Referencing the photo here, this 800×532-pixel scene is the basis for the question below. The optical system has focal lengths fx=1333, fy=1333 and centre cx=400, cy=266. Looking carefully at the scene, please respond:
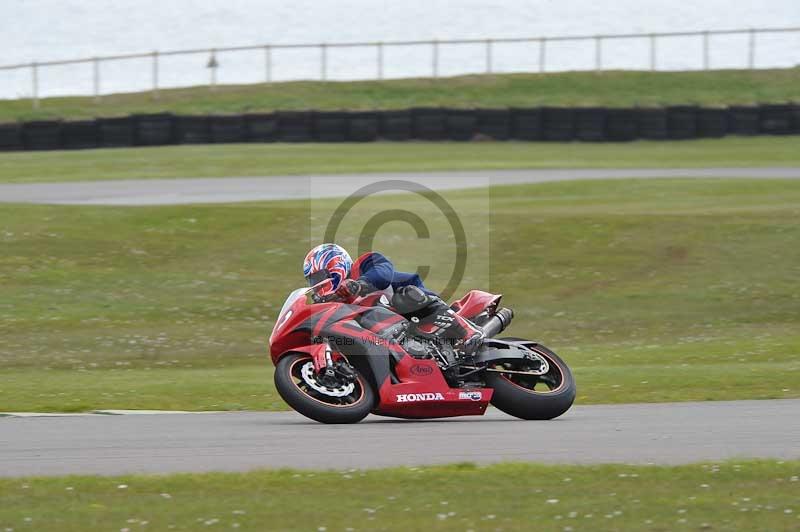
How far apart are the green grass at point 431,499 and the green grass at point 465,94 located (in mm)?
33173

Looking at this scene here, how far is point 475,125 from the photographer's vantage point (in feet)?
127

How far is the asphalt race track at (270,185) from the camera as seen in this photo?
2788 centimetres

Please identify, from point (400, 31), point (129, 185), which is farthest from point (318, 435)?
point (400, 31)

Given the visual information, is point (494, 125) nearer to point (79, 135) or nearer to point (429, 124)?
point (429, 124)

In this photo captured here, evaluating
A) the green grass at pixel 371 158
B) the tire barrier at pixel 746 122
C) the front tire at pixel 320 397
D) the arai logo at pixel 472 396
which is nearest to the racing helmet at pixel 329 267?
the front tire at pixel 320 397

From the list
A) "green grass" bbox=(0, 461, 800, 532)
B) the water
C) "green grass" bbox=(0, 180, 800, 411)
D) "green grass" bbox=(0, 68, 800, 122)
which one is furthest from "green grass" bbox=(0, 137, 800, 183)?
"green grass" bbox=(0, 461, 800, 532)

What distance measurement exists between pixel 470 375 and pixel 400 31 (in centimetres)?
5413

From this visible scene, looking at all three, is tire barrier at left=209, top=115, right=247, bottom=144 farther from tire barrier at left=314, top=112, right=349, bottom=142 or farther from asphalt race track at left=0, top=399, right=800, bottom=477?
asphalt race track at left=0, top=399, right=800, bottom=477

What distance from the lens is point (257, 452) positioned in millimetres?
9172

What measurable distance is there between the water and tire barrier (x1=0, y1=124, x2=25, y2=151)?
13878 millimetres

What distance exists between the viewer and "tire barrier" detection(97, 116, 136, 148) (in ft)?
124

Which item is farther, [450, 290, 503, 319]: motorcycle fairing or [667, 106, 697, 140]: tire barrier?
[667, 106, 697, 140]: tire barrier

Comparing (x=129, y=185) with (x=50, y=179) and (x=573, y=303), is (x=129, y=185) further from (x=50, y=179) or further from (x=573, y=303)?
(x=573, y=303)

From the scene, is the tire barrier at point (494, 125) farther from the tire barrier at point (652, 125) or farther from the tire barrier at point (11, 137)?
the tire barrier at point (11, 137)
